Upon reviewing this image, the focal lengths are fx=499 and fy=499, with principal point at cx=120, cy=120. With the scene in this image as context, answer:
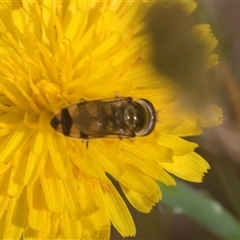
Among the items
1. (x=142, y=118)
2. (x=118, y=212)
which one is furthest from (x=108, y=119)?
(x=118, y=212)

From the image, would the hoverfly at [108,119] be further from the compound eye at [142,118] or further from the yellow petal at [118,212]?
the yellow petal at [118,212]

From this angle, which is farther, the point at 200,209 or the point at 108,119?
the point at 200,209

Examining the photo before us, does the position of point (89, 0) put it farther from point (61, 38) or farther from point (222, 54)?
point (222, 54)

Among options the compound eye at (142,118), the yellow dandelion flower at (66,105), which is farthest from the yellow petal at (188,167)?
the compound eye at (142,118)

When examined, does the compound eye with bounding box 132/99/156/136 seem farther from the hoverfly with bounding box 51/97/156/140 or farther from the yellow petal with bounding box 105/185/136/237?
the yellow petal with bounding box 105/185/136/237

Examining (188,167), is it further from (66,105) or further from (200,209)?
(66,105)

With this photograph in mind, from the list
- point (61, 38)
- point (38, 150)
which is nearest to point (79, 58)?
point (61, 38)
